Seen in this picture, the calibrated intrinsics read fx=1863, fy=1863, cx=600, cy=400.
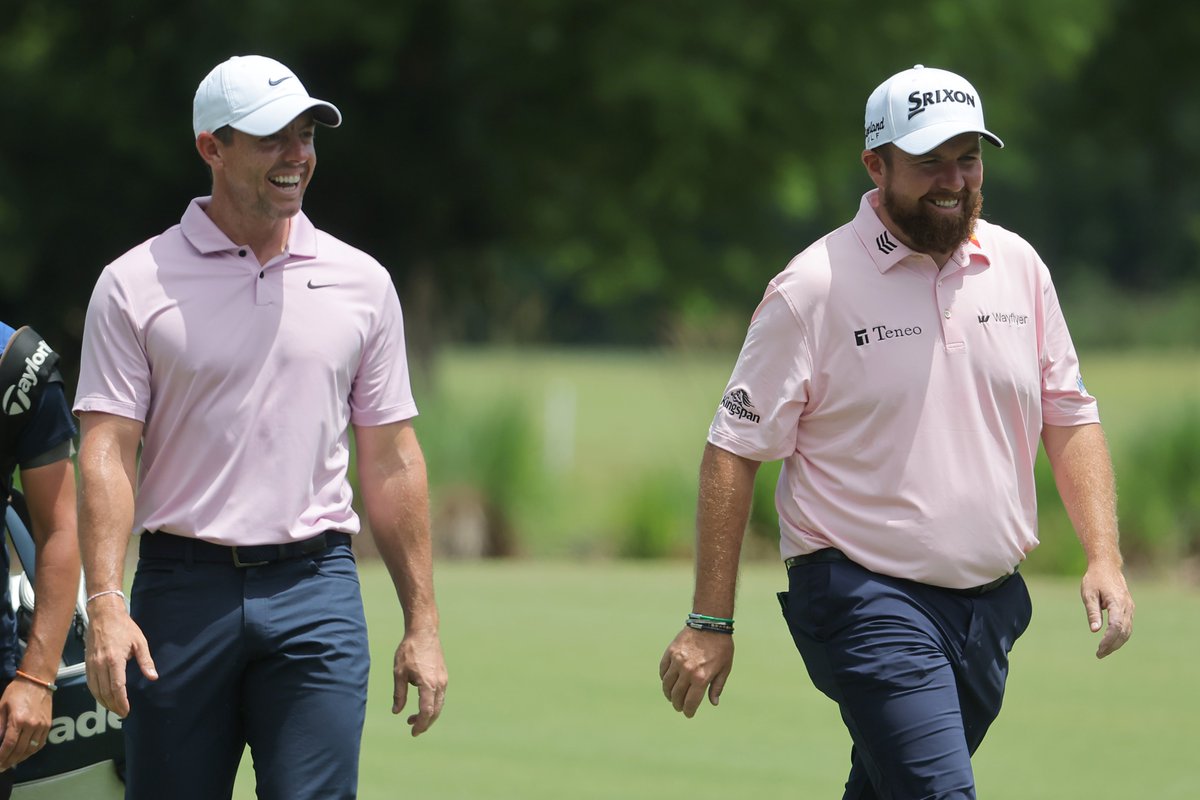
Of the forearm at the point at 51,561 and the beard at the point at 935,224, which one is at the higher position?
the beard at the point at 935,224

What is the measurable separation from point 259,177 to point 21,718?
132cm

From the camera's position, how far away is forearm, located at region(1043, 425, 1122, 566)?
471cm

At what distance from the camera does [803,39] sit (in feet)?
65.5

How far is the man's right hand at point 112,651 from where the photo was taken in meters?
3.95

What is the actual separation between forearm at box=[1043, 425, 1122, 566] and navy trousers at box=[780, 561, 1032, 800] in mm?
246

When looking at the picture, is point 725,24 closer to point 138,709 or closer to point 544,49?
point 544,49

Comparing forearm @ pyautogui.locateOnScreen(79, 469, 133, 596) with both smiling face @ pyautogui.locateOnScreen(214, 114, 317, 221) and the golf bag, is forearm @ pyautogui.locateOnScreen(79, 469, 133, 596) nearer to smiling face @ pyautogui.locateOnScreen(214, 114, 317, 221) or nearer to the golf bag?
the golf bag

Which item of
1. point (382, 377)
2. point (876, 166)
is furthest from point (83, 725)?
point (876, 166)

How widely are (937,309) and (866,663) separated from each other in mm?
871

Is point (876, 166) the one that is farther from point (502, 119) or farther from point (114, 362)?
point (502, 119)

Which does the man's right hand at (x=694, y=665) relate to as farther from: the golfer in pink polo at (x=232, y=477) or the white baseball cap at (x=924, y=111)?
the white baseball cap at (x=924, y=111)

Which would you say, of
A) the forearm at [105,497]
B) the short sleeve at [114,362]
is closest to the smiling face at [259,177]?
the short sleeve at [114,362]

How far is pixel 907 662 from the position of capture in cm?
436

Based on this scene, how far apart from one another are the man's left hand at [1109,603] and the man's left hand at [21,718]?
2.46 metres
